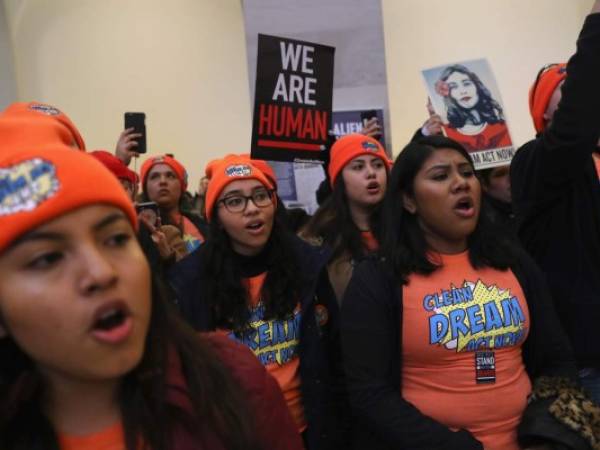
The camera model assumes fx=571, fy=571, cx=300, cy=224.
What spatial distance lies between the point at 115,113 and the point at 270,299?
4236 millimetres

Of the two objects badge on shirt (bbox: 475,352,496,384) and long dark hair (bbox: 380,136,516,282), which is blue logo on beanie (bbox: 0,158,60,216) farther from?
badge on shirt (bbox: 475,352,496,384)

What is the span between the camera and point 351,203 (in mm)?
2773

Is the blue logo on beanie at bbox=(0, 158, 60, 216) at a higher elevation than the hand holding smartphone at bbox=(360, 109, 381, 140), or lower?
lower

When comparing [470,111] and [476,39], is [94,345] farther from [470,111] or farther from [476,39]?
[476,39]

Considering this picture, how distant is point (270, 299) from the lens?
2002mm

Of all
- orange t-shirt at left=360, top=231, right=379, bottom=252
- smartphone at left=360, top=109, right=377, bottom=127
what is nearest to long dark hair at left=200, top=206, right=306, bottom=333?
orange t-shirt at left=360, top=231, right=379, bottom=252

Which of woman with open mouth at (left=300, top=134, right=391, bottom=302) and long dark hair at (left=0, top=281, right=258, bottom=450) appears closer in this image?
long dark hair at (left=0, top=281, right=258, bottom=450)

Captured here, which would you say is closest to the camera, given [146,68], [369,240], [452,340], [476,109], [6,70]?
[452,340]

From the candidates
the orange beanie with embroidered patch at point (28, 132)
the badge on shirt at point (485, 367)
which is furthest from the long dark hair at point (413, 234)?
the orange beanie with embroidered patch at point (28, 132)

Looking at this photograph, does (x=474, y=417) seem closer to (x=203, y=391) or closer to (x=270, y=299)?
(x=270, y=299)

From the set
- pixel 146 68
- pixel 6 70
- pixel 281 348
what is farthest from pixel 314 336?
pixel 6 70

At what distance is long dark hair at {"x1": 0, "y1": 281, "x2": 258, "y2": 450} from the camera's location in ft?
2.99

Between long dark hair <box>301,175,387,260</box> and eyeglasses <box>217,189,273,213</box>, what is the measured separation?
1.44 feet

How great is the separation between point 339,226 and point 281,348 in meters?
0.84
